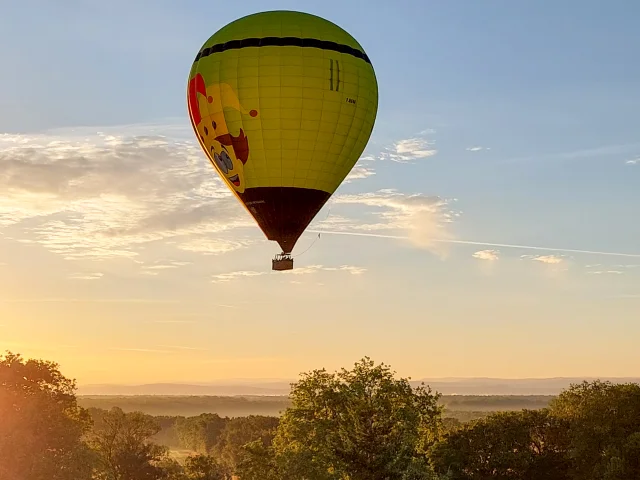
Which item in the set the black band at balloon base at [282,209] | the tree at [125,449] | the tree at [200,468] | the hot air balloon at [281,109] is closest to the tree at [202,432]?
the tree at [125,449]

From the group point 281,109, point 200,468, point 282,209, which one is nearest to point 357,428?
point 282,209

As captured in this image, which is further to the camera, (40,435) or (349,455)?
(40,435)

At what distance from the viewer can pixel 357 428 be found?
184 feet

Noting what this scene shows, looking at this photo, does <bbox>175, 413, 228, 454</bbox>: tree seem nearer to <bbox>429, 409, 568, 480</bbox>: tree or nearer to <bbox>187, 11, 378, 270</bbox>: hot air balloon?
<bbox>429, 409, 568, 480</bbox>: tree

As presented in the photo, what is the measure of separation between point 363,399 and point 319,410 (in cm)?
350

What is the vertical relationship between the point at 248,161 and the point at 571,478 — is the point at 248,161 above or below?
above

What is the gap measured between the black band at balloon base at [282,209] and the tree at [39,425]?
2315 centimetres

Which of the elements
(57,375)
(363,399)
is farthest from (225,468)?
(363,399)

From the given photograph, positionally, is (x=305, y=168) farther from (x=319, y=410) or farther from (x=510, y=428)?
(x=510, y=428)

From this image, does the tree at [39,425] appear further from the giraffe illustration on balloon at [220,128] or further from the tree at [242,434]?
the tree at [242,434]

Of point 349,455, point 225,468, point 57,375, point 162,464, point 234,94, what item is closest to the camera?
point 234,94

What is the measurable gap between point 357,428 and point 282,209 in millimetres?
15579

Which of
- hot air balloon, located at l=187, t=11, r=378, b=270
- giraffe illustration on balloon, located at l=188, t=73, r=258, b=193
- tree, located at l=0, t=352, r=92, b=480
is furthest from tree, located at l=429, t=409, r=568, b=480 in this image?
tree, located at l=0, t=352, r=92, b=480

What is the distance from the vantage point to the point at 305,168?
5394 cm
